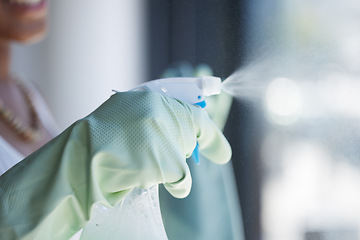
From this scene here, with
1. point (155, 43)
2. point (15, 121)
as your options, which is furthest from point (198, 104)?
point (15, 121)

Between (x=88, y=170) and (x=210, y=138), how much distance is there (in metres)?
0.15

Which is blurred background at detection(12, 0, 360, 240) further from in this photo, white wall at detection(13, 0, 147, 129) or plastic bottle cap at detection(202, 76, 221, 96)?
white wall at detection(13, 0, 147, 129)

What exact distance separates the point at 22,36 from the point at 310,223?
92cm

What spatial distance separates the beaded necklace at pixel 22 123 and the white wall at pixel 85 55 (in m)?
0.14

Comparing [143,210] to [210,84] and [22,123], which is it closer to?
[210,84]

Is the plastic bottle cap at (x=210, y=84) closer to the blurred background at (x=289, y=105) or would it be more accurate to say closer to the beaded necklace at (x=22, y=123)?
the blurred background at (x=289, y=105)

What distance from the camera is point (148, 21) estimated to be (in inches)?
41.0

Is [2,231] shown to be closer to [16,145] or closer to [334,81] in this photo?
[334,81]

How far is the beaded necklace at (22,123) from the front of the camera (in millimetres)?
1032

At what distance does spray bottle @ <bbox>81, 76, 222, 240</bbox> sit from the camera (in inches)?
18.5

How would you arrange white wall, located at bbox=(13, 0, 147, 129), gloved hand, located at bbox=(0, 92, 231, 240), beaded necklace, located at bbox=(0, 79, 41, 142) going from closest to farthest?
gloved hand, located at bbox=(0, 92, 231, 240) < beaded necklace, located at bbox=(0, 79, 41, 142) < white wall, located at bbox=(13, 0, 147, 129)

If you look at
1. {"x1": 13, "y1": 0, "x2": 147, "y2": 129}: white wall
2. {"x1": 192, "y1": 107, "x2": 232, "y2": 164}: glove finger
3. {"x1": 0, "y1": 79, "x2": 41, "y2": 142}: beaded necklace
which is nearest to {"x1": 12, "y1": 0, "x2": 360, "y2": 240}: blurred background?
{"x1": 192, "y1": 107, "x2": 232, "y2": 164}: glove finger

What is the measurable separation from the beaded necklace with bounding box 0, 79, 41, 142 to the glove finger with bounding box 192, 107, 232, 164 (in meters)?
0.67

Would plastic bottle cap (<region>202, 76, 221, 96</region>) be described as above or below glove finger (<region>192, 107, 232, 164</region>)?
above
